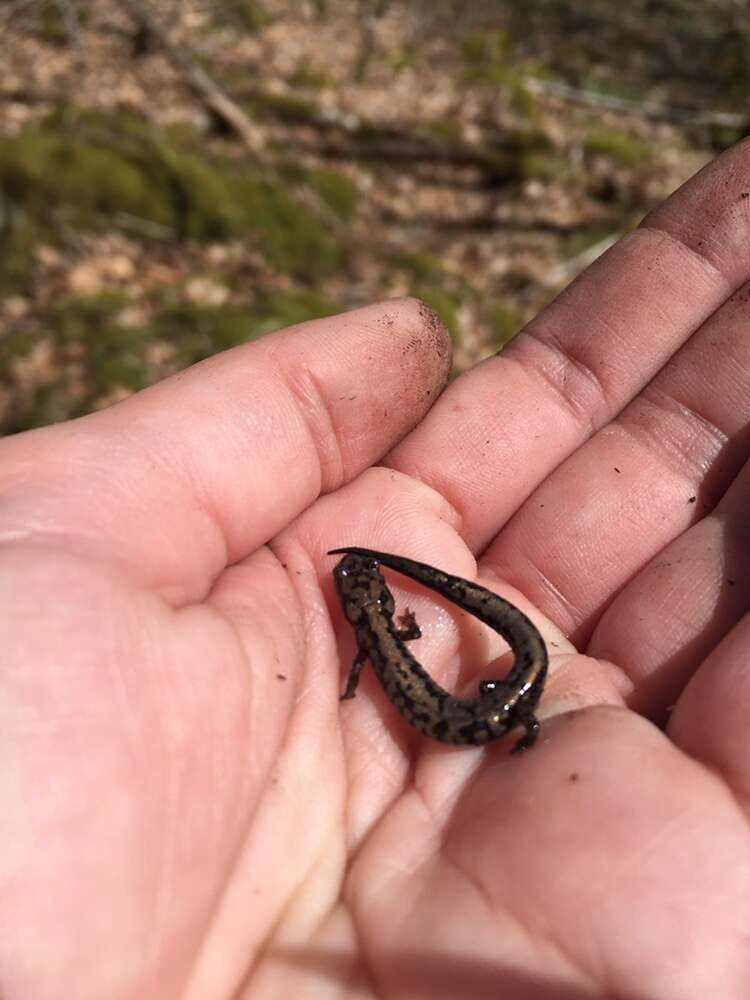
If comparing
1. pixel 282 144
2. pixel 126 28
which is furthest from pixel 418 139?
pixel 126 28

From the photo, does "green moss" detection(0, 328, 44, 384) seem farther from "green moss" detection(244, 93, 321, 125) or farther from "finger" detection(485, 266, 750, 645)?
"finger" detection(485, 266, 750, 645)

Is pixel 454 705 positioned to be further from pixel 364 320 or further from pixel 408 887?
pixel 364 320

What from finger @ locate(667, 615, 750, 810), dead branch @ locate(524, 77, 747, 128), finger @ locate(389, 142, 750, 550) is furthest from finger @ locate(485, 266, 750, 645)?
dead branch @ locate(524, 77, 747, 128)

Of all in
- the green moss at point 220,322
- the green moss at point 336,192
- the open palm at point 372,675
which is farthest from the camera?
the green moss at point 336,192

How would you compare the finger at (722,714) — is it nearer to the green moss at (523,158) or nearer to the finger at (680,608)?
the finger at (680,608)

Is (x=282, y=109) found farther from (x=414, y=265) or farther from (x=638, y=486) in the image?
(x=638, y=486)

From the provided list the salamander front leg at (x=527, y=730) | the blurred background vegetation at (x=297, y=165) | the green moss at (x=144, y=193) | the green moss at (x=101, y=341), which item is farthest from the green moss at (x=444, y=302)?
the salamander front leg at (x=527, y=730)

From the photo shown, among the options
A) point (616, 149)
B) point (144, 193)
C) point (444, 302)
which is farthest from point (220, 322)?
point (616, 149)
